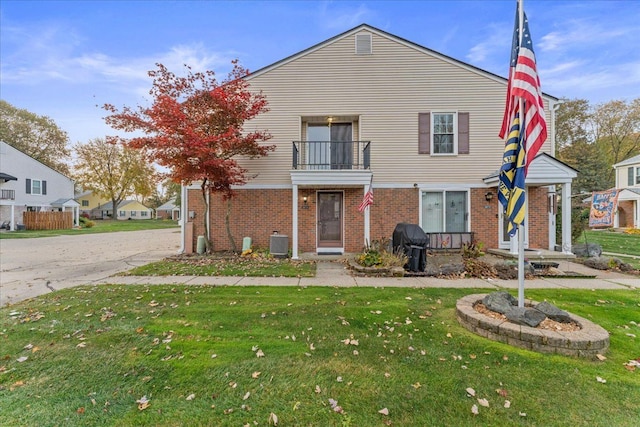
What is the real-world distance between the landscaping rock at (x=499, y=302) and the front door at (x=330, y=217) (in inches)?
267

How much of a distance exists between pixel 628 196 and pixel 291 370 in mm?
31881

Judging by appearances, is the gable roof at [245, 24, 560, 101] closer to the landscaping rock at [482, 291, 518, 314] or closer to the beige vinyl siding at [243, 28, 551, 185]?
the beige vinyl siding at [243, 28, 551, 185]

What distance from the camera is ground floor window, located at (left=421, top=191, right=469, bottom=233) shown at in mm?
10609

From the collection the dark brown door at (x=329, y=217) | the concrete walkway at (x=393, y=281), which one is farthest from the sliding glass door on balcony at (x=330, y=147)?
the concrete walkway at (x=393, y=281)

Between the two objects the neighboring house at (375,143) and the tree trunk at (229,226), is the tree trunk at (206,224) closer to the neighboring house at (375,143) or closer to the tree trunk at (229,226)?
the neighboring house at (375,143)

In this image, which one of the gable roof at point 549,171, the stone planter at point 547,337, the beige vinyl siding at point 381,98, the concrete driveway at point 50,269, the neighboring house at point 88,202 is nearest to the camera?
the stone planter at point 547,337

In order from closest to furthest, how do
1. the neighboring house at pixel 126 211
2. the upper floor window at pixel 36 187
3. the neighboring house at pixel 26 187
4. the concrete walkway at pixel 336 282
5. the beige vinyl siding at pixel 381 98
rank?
the concrete walkway at pixel 336 282 < the beige vinyl siding at pixel 381 98 < the neighboring house at pixel 26 187 < the upper floor window at pixel 36 187 < the neighboring house at pixel 126 211

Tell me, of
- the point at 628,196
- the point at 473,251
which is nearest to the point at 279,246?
the point at 473,251

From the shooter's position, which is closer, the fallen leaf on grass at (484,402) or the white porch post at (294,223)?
the fallen leaf on grass at (484,402)

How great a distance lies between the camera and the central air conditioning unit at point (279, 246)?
32.2 ft

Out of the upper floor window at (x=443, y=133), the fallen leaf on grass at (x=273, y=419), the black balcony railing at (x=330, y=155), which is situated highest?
the upper floor window at (x=443, y=133)

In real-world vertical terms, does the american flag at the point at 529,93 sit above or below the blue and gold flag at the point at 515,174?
above

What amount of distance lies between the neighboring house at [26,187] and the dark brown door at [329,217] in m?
28.7

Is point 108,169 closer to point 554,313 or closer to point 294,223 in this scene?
point 294,223
